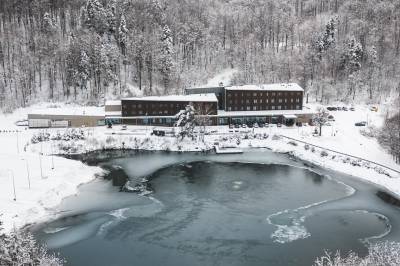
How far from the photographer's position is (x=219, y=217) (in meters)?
36.4

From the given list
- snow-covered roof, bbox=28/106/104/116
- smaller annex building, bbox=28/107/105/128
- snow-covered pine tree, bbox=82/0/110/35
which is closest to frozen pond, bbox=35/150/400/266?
smaller annex building, bbox=28/107/105/128

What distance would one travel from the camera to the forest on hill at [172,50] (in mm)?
80125

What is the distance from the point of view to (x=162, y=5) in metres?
107

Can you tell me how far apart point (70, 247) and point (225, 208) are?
44.9ft

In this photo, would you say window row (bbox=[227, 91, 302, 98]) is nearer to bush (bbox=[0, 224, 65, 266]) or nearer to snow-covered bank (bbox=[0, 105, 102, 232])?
snow-covered bank (bbox=[0, 105, 102, 232])

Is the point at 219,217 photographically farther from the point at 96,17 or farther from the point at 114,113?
the point at 96,17

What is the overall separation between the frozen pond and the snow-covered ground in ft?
7.64

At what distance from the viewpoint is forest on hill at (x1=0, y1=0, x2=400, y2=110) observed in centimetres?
8012

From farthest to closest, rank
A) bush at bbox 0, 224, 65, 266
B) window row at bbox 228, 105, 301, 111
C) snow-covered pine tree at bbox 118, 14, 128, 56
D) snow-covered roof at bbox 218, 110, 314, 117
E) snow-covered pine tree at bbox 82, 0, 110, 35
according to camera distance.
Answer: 1. snow-covered pine tree at bbox 82, 0, 110, 35
2. snow-covered pine tree at bbox 118, 14, 128, 56
3. window row at bbox 228, 105, 301, 111
4. snow-covered roof at bbox 218, 110, 314, 117
5. bush at bbox 0, 224, 65, 266

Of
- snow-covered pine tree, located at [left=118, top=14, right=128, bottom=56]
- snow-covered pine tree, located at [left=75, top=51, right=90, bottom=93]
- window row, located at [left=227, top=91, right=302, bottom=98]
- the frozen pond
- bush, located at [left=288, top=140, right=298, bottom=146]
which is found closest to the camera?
the frozen pond

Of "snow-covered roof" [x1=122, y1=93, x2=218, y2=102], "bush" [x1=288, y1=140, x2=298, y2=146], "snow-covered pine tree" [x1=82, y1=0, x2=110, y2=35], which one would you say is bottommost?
"bush" [x1=288, y1=140, x2=298, y2=146]

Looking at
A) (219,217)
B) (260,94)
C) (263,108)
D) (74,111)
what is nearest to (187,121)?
(260,94)

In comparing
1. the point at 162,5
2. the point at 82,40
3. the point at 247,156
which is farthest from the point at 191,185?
the point at 162,5

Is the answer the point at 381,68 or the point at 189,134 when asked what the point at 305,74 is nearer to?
the point at 381,68
